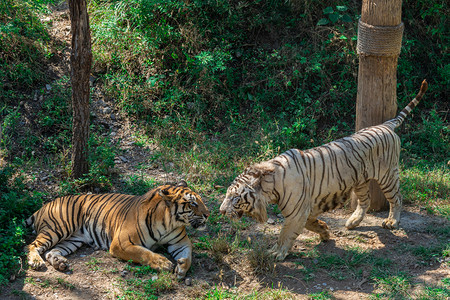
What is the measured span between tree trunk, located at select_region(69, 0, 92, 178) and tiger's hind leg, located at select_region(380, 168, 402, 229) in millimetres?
3435

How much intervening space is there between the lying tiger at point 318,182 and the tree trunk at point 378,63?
27cm

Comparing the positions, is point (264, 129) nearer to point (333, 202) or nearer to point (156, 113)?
point (156, 113)

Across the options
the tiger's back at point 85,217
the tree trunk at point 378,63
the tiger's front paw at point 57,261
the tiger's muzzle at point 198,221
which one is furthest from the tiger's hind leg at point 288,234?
the tiger's front paw at point 57,261

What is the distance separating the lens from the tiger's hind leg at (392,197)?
5.29 metres

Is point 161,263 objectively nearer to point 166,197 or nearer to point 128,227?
point 128,227

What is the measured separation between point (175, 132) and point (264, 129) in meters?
1.28

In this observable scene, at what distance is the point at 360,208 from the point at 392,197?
0.35 m

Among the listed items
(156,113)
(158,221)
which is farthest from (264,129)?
(158,221)

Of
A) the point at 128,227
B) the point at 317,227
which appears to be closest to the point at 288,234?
the point at 317,227

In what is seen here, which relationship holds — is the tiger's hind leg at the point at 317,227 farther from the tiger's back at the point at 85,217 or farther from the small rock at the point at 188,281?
the tiger's back at the point at 85,217

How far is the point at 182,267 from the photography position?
182 inches

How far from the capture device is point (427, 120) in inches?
292

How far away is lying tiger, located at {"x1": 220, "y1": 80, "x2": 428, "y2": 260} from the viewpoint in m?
4.62

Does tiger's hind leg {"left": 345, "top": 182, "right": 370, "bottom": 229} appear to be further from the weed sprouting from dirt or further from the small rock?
the small rock
